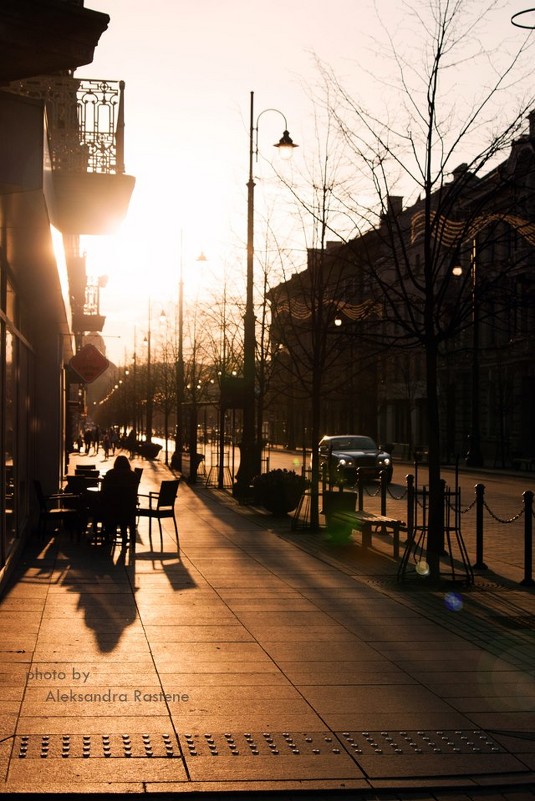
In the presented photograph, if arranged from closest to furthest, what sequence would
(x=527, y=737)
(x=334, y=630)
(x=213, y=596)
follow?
(x=527, y=737) → (x=334, y=630) → (x=213, y=596)

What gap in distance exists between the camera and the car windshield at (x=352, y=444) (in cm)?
4081

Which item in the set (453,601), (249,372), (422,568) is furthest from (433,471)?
(249,372)

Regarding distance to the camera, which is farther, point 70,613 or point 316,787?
point 70,613

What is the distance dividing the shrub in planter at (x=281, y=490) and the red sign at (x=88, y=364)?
17.5ft

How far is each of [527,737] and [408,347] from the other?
9008mm

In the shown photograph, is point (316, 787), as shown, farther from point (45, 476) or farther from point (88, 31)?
point (45, 476)

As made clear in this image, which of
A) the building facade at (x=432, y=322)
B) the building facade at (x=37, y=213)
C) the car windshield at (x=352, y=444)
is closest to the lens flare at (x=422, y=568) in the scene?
the building facade at (x=432, y=322)

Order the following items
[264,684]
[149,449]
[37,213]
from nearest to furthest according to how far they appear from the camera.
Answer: [264,684] < [37,213] < [149,449]

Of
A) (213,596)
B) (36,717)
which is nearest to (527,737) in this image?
(36,717)

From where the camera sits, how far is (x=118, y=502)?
1723cm

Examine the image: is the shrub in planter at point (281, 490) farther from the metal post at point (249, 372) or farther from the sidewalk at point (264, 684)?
the sidewalk at point (264, 684)

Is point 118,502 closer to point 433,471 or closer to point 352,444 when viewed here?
point 433,471

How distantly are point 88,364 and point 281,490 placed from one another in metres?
6.16

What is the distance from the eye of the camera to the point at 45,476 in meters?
22.1
